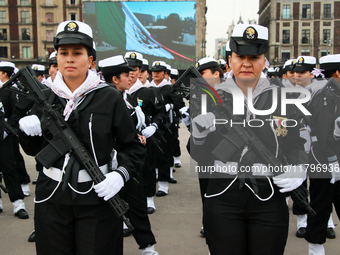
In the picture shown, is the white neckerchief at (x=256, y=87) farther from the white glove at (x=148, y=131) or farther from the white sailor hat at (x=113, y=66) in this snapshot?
the white glove at (x=148, y=131)

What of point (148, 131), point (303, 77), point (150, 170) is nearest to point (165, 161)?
point (150, 170)

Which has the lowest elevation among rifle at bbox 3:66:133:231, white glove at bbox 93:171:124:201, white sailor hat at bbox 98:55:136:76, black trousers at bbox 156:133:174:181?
black trousers at bbox 156:133:174:181

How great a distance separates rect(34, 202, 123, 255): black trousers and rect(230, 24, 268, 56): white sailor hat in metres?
1.46

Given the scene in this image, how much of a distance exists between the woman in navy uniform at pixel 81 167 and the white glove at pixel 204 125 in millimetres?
473

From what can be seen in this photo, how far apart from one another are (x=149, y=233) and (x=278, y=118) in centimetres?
208

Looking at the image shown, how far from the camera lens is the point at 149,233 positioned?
4.01m

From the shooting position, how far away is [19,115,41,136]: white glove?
257 cm

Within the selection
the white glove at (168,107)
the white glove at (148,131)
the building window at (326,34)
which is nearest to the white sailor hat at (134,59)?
the white glove at (148,131)

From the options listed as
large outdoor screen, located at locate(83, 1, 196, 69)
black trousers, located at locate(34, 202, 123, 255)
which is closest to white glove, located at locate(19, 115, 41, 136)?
black trousers, located at locate(34, 202, 123, 255)

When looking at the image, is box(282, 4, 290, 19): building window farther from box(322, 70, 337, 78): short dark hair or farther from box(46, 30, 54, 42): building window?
box(322, 70, 337, 78): short dark hair

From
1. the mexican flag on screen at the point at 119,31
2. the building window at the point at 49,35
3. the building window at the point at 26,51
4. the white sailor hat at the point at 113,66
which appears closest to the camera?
the white sailor hat at the point at 113,66

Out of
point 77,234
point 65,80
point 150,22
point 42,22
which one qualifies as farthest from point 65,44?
point 42,22

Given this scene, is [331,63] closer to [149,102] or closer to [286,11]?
[149,102]

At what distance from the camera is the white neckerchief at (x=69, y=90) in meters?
2.55
